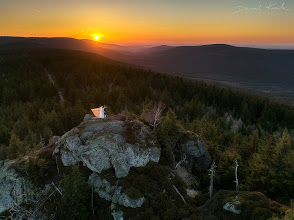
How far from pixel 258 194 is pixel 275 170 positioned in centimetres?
779

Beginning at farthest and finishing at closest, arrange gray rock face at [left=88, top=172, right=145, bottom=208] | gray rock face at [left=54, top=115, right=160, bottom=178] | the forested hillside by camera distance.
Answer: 1. the forested hillside
2. gray rock face at [left=54, top=115, right=160, bottom=178]
3. gray rock face at [left=88, top=172, right=145, bottom=208]

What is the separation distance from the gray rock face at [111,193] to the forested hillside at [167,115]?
9.79 metres

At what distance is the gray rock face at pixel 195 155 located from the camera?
110ft

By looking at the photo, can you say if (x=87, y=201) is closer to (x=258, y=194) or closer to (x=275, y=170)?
(x=258, y=194)

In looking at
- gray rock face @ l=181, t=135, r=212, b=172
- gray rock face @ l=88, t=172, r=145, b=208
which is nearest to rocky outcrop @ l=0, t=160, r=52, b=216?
gray rock face @ l=88, t=172, r=145, b=208

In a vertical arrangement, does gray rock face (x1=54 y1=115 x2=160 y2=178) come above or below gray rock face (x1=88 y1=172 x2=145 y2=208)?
above

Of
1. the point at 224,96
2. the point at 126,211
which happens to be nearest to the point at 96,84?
the point at 224,96

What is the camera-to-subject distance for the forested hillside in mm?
29984

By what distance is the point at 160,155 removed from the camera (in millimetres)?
30234

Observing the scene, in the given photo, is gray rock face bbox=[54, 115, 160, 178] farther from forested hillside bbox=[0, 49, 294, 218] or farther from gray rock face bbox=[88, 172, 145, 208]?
forested hillside bbox=[0, 49, 294, 218]

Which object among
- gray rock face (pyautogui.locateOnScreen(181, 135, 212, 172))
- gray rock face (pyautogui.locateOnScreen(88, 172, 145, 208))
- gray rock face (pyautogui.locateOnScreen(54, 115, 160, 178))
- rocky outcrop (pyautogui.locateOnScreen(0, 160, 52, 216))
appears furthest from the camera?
gray rock face (pyautogui.locateOnScreen(181, 135, 212, 172))

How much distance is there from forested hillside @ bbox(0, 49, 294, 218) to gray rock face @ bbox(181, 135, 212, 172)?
77.5 inches

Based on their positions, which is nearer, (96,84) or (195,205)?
(195,205)

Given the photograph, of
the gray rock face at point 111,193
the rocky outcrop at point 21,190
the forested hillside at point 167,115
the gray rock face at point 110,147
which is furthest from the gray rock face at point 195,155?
the rocky outcrop at point 21,190
